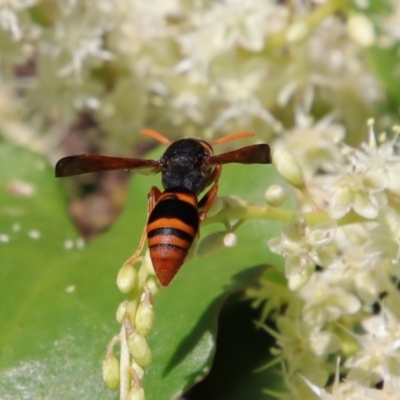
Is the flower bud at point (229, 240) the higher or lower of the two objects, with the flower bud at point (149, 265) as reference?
higher

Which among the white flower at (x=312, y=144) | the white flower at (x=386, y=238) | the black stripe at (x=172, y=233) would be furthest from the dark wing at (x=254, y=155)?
the white flower at (x=312, y=144)

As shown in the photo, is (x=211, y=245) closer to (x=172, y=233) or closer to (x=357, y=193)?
(x=172, y=233)

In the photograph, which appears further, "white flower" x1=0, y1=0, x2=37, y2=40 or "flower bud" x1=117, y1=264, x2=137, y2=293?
"white flower" x1=0, y1=0, x2=37, y2=40

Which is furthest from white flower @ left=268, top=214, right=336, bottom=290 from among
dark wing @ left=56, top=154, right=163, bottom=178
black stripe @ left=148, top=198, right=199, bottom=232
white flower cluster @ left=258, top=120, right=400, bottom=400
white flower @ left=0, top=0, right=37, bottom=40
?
white flower @ left=0, top=0, right=37, bottom=40

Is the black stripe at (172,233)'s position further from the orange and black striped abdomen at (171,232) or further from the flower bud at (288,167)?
the flower bud at (288,167)

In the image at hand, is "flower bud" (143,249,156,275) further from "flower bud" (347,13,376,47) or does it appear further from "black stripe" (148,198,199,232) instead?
"flower bud" (347,13,376,47)

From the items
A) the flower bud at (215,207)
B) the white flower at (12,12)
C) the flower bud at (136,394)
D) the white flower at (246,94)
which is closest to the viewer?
the flower bud at (136,394)

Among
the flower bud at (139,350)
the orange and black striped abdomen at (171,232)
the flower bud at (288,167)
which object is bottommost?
the flower bud at (139,350)

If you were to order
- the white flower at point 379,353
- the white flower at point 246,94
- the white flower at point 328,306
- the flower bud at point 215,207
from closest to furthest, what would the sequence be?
the flower bud at point 215,207 → the white flower at point 379,353 → the white flower at point 328,306 → the white flower at point 246,94

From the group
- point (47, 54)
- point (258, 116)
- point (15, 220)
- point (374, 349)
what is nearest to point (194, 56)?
point (258, 116)
